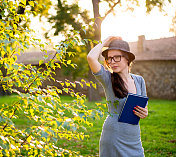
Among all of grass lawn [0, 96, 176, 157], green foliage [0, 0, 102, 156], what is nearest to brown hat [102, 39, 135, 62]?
green foliage [0, 0, 102, 156]

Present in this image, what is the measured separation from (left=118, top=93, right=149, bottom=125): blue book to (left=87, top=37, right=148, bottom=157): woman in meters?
0.04

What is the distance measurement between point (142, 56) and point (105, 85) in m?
19.9

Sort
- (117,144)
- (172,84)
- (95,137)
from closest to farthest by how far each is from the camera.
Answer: (117,144)
(95,137)
(172,84)

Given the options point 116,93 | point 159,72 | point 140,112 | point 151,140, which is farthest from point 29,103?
point 159,72

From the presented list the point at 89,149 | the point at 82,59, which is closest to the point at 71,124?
the point at 89,149

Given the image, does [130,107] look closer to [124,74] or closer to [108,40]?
[124,74]

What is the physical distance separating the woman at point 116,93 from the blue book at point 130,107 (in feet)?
0.14

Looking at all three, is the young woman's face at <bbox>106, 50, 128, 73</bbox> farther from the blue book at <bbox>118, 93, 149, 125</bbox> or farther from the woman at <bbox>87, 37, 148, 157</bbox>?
the blue book at <bbox>118, 93, 149, 125</bbox>

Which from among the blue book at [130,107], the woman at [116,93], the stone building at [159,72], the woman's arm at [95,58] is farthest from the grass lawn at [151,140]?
the stone building at [159,72]

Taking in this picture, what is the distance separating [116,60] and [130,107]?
0.53 meters

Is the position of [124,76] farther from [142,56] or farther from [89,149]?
[142,56]

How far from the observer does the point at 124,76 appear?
2939mm

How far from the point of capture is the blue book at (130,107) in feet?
8.72

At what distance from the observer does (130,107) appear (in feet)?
8.84
